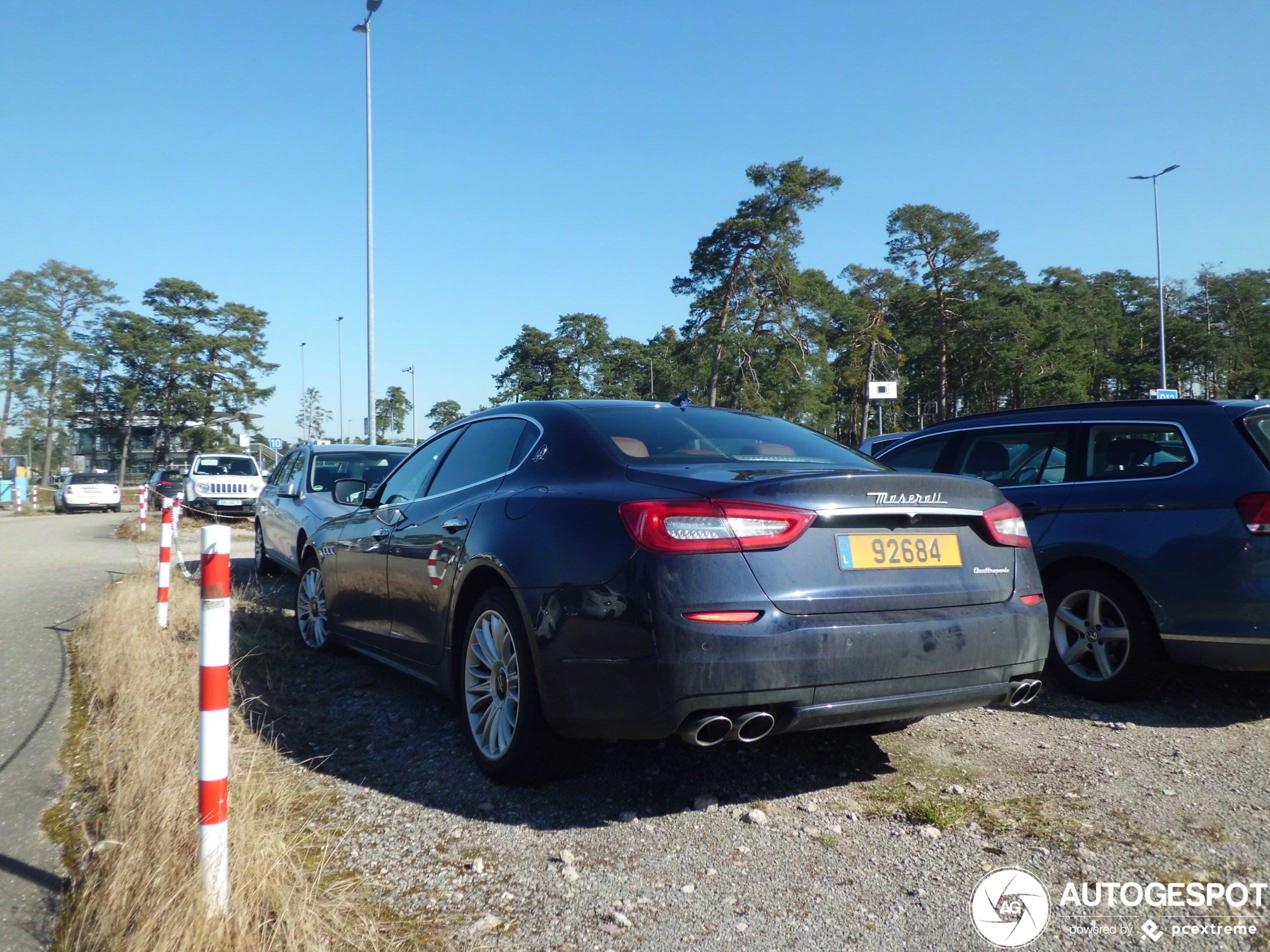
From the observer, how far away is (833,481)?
3262 millimetres

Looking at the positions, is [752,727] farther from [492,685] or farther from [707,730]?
[492,685]

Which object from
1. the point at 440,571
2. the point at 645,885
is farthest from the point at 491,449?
the point at 645,885

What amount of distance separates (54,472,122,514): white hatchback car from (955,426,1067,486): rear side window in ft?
122

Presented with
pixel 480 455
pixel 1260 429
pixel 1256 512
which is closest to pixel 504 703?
pixel 480 455

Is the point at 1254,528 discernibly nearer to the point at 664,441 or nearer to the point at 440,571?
the point at 664,441

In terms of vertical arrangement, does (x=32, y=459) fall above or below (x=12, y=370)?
below

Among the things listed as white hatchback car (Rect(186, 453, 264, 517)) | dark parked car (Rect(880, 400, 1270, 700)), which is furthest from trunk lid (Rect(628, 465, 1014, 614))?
white hatchback car (Rect(186, 453, 264, 517))

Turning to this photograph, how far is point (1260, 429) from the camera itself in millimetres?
4660

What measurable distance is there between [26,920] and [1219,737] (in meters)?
4.66

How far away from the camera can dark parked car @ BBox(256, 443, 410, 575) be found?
27.5ft

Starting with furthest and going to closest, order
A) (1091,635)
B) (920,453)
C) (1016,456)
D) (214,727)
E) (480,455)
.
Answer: (920,453) → (1016,456) → (1091,635) → (480,455) → (214,727)

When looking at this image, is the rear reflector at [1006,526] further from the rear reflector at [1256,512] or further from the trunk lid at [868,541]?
the rear reflector at [1256,512]

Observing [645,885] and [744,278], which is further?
[744,278]

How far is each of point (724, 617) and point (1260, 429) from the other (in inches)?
128
